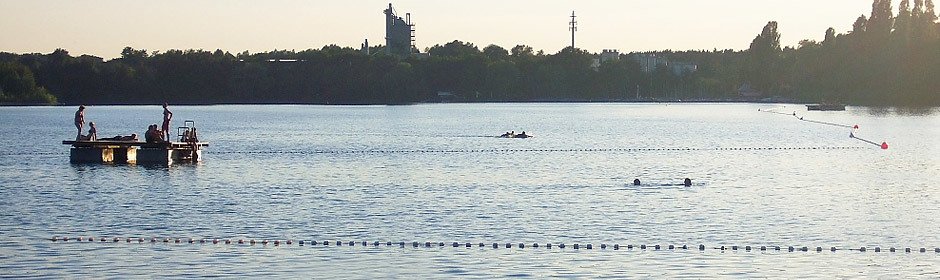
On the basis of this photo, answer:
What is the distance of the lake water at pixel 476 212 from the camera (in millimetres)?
25906

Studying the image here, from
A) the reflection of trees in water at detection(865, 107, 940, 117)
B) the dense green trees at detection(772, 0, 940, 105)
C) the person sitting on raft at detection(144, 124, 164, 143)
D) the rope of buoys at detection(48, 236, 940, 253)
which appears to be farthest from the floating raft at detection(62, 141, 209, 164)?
the dense green trees at detection(772, 0, 940, 105)

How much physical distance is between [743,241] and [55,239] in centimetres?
1264

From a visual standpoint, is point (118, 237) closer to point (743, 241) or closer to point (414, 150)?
point (743, 241)

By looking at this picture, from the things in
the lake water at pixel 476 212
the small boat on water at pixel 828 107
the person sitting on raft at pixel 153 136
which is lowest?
the small boat on water at pixel 828 107

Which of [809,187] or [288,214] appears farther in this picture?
[809,187]

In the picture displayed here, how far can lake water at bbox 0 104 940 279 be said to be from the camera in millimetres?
25906

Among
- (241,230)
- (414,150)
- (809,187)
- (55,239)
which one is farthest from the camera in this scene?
(414,150)

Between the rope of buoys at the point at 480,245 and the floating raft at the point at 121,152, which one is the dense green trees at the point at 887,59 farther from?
the rope of buoys at the point at 480,245

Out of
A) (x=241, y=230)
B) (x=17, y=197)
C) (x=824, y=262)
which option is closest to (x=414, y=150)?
(x=17, y=197)

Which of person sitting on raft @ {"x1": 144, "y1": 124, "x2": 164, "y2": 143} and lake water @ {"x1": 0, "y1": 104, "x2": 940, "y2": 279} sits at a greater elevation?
person sitting on raft @ {"x1": 144, "y1": 124, "x2": 164, "y2": 143}

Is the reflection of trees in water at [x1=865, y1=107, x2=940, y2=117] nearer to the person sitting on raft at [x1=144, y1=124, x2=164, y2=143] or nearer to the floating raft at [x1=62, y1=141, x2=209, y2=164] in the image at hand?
the person sitting on raft at [x1=144, y1=124, x2=164, y2=143]

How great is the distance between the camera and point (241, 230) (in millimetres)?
31094

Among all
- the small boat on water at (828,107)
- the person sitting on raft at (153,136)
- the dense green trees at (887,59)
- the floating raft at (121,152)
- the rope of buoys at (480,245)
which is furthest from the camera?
the dense green trees at (887,59)

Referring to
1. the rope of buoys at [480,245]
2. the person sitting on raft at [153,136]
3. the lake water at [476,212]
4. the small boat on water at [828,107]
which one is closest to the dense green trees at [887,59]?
the small boat on water at [828,107]
